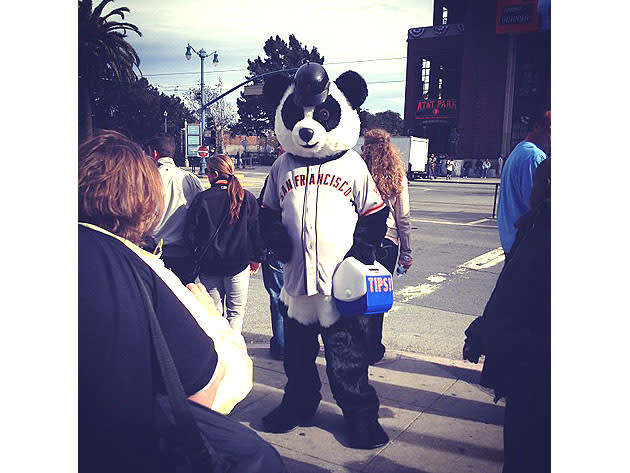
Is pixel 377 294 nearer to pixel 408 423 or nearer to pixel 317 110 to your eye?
pixel 408 423

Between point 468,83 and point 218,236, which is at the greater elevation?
point 468,83

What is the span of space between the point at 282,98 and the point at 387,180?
3.28 ft

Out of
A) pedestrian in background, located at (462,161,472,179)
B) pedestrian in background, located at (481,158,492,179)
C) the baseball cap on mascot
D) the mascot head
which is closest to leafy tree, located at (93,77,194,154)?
the mascot head

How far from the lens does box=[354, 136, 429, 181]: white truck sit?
28750mm

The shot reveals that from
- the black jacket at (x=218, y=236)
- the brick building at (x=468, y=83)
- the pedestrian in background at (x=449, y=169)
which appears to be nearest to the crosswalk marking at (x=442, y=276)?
the black jacket at (x=218, y=236)

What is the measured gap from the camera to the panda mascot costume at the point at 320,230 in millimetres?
2928

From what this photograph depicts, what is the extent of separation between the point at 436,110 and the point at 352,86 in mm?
36810

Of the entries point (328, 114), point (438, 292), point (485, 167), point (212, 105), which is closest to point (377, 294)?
point (328, 114)

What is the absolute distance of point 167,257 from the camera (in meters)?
3.93

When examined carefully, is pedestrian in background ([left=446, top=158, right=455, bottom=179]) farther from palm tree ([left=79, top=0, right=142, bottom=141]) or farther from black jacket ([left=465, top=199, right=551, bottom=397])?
palm tree ([left=79, top=0, right=142, bottom=141])

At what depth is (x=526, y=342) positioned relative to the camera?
1.85 metres

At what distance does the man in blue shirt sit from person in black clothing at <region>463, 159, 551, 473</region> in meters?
1.63

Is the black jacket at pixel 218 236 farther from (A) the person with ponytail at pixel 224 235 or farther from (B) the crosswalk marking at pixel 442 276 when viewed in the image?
(B) the crosswalk marking at pixel 442 276
